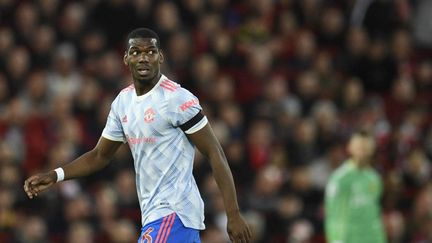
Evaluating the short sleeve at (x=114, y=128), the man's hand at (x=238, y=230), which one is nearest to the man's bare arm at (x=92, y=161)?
the short sleeve at (x=114, y=128)

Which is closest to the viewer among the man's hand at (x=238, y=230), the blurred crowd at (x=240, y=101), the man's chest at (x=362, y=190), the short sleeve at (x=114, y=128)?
the man's hand at (x=238, y=230)

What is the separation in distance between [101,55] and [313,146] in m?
2.99

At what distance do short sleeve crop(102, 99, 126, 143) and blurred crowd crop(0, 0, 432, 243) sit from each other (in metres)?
5.03

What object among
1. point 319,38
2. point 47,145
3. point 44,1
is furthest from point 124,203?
point 319,38

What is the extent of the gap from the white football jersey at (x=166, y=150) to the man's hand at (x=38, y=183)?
1.88ft

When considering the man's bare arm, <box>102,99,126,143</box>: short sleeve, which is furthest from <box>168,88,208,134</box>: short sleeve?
the man's bare arm

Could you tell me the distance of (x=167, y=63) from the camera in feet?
45.4

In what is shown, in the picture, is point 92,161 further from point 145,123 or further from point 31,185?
point 145,123

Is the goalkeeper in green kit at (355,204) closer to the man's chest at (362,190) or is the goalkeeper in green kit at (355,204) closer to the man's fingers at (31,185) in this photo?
the man's chest at (362,190)

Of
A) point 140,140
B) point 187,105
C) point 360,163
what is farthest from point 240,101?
point 187,105

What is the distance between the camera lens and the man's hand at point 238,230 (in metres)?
5.79

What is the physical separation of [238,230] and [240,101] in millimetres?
8322

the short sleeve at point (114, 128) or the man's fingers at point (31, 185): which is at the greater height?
the short sleeve at point (114, 128)

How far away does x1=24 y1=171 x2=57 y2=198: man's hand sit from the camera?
636 centimetres
